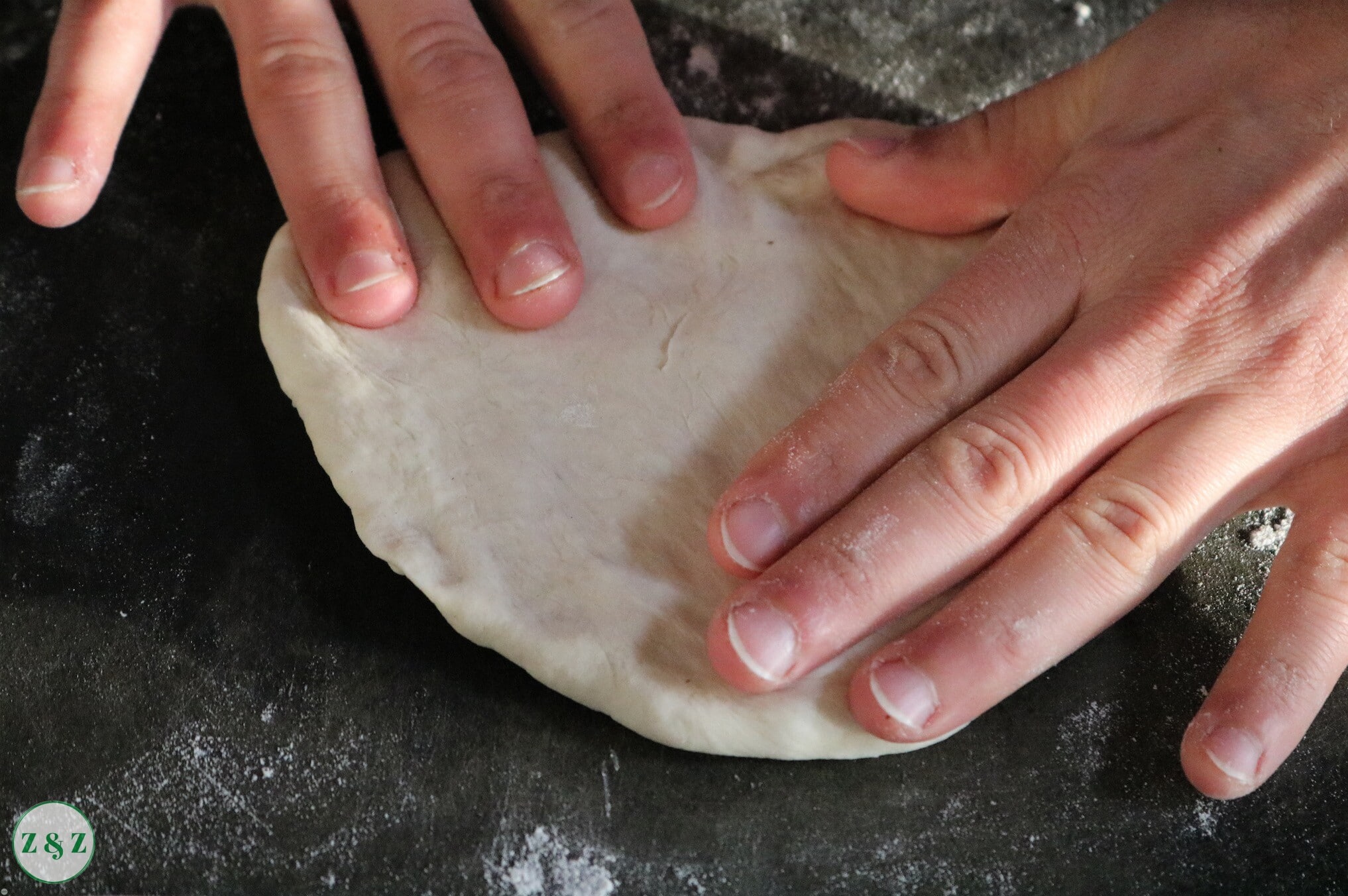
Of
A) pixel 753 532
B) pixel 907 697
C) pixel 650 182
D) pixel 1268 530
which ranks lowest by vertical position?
pixel 1268 530

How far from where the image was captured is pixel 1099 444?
1.00m

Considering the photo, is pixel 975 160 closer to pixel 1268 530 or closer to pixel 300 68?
pixel 1268 530

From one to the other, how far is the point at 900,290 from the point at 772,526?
0.41 metres

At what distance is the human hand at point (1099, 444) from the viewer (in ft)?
3.06

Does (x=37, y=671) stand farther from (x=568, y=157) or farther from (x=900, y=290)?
(x=900, y=290)

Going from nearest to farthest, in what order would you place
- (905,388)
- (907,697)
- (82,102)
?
(907,697) → (905,388) → (82,102)

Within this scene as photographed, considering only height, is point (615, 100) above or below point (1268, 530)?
above

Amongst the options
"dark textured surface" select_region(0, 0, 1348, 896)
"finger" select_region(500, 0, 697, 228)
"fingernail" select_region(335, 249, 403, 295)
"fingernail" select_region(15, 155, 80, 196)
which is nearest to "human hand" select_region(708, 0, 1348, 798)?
"dark textured surface" select_region(0, 0, 1348, 896)

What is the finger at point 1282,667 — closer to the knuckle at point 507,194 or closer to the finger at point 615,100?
the finger at point 615,100

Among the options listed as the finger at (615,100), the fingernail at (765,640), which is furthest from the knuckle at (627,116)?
the fingernail at (765,640)

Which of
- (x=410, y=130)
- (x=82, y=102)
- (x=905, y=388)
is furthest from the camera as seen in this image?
(x=82, y=102)

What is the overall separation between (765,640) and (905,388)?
298 millimetres

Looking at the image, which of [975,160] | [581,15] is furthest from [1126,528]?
[581,15]

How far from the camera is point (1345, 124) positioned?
3.54 ft
